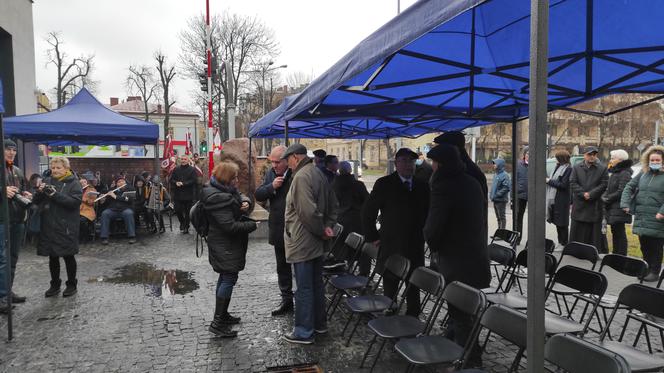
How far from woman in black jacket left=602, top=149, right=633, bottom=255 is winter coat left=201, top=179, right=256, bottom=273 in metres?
5.77

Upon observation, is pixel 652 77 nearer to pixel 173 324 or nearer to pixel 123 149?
pixel 173 324

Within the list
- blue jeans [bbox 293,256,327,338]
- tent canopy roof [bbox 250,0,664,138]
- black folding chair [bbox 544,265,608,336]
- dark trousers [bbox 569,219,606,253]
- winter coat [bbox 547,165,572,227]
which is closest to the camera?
black folding chair [bbox 544,265,608,336]

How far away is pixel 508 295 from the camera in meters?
4.40

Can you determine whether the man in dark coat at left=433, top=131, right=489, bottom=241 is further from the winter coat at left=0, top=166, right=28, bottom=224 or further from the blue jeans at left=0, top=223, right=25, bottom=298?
the winter coat at left=0, top=166, right=28, bottom=224

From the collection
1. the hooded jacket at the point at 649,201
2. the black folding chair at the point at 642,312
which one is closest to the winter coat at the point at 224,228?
the black folding chair at the point at 642,312

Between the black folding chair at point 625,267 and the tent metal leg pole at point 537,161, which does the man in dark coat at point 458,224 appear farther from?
the tent metal leg pole at point 537,161

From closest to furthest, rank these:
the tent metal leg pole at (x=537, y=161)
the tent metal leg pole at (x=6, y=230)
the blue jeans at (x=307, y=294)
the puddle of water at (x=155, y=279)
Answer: the tent metal leg pole at (x=537, y=161) < the blue jeans at (x=307, y=294) < the tent metal leg pole at (x=6, y=230) < the puddle of water at (x=155, y=279)

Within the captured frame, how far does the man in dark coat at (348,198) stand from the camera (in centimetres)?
685

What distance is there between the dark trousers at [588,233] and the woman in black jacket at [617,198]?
39cm

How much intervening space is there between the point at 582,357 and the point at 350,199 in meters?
4.78

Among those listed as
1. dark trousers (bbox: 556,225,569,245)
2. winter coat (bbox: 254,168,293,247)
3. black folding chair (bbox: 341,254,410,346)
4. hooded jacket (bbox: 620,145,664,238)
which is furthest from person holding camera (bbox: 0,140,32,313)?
dark trousers (bbox: 556,225,569,245)

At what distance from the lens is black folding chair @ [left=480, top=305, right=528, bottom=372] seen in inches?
109

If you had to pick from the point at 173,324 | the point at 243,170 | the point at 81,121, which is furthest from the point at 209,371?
the point at 243,170

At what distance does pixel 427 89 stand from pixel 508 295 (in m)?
2.75
